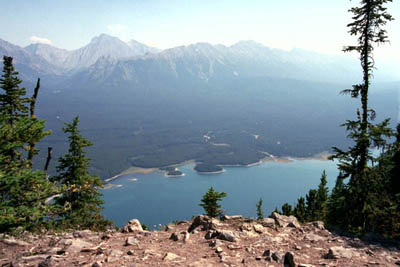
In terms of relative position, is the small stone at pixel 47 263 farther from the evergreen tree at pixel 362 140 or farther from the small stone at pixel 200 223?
the evergreen tree at pixel 362 140

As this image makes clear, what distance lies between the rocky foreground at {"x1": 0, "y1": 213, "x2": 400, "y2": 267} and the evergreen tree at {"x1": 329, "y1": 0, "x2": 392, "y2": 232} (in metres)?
1.92

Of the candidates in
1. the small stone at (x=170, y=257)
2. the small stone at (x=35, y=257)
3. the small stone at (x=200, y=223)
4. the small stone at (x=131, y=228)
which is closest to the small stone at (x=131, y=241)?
the small stone at (x=131, y=228)

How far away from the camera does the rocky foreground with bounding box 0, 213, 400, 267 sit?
9.78 m

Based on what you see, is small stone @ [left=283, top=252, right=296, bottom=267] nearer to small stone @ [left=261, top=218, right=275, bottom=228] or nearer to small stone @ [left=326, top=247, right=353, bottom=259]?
small stone @ [left=326, top=247, right=353, bottom=259]

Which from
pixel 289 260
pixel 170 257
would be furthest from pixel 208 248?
pixel 289 260

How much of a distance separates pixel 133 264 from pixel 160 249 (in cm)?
182

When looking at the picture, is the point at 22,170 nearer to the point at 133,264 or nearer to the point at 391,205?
the point at 133,264

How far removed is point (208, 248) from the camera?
436 inches

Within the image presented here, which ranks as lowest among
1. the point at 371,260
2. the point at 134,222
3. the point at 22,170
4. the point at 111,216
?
the point at 111,216

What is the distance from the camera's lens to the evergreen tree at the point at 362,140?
13523mm

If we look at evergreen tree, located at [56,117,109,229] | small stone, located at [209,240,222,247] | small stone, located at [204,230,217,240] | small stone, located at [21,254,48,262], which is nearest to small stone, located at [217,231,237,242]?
small stone, located at [204,230,217,240]

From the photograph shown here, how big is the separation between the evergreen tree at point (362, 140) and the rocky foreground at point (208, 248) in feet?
6.31

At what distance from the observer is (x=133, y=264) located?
944 cm

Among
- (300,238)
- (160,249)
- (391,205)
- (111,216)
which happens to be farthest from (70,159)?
(111,216)
